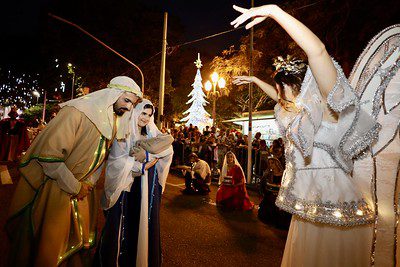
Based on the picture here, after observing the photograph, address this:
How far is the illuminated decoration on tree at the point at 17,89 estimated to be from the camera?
52531 millimetres

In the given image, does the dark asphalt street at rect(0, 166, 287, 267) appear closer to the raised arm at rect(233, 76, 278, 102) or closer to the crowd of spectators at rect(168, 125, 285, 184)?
the crowd of spectators at rect(168, 125, 285, 184)

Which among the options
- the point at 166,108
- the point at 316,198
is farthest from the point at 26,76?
the point at 316,198

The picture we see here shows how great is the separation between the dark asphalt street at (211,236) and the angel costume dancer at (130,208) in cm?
107

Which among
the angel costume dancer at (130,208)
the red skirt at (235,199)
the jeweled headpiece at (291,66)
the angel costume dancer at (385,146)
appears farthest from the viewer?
the red skirt at (235,199)

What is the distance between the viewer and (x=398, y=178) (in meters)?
1.67

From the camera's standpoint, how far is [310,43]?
1.38m

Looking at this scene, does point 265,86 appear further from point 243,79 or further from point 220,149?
point 220,149

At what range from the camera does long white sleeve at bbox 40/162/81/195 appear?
2.33m

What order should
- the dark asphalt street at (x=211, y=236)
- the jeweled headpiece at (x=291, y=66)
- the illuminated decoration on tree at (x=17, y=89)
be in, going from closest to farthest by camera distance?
the jeweled headpiece at (x=291, y=66), the dark asphalt street at (x=211, y=236), the illuminated decoration on tree at (x=17, y=89)

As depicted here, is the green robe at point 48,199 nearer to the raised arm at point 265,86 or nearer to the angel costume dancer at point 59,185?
the angel costume dancer at point 59,185

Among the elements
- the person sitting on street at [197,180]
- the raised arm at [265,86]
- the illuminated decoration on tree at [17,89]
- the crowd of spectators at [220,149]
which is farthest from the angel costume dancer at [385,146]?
the illuminated decoration on tree at [17,89]

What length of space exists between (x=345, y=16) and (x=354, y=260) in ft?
35.9

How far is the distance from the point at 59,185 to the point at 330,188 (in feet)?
7.21

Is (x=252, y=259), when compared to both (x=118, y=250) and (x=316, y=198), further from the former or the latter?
(x=316, y=198)
